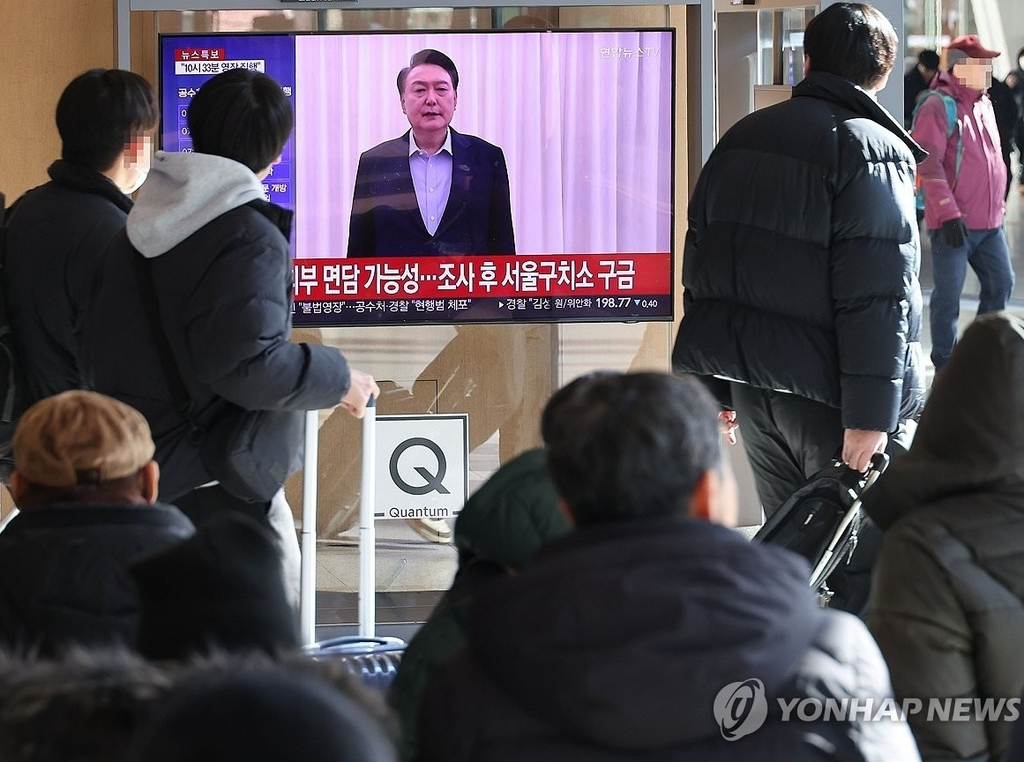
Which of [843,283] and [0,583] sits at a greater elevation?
[843,283]

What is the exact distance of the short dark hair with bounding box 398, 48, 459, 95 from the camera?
14.0 feet

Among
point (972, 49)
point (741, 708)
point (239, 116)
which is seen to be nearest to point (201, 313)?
point (239, 116)

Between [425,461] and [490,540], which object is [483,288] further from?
[490,540]

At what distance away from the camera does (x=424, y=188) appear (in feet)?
14.1

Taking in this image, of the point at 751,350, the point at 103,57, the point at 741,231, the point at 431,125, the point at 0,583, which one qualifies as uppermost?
the point at 103,57

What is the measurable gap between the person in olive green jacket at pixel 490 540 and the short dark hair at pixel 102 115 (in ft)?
5.39

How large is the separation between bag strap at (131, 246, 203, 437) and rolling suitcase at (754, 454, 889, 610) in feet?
4.02

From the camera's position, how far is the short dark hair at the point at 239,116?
9.24 feet

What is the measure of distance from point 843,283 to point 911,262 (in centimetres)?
16

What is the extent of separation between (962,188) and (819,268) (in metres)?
3.91

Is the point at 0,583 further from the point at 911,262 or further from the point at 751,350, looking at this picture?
the point at 911,262

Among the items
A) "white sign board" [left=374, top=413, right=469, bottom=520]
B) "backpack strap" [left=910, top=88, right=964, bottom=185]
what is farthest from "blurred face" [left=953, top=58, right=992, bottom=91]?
"white sign board" [left=374, top=413, right=469, bottom=520]

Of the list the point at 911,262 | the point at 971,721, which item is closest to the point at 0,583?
the point at 971,721

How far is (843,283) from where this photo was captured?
10.3 feet
